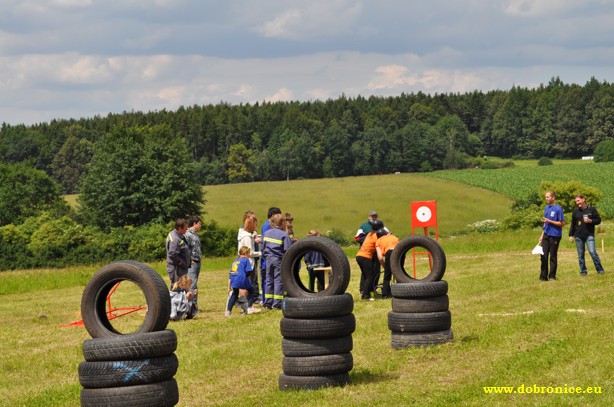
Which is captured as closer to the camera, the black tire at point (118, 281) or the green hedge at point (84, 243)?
the black tire at point (118, 281)

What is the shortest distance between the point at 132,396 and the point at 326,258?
3.33 meters

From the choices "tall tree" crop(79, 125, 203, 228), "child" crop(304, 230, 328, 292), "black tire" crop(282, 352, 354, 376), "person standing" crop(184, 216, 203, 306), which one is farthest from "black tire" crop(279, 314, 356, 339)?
"tall tree" crop(79, 125, 203, 228)

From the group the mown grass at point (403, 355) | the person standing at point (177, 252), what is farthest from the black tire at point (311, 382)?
the person standing at point (177, 252)

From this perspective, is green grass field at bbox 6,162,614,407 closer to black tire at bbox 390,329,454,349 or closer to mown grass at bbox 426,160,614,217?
black tire at bbox 390,329,454,349

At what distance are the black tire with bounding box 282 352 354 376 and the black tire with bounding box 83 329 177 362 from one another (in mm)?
2234

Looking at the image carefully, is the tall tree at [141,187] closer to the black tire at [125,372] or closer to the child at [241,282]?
the child at [241,282]

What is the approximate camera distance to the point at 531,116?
168 metres

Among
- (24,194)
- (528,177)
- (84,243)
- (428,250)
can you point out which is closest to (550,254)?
(428,250)

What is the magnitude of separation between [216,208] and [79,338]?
87.2m

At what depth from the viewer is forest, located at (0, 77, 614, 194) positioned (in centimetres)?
15025

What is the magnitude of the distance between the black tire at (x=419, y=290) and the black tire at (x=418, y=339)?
0.52 meters

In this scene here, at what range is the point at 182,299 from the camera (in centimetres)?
1817

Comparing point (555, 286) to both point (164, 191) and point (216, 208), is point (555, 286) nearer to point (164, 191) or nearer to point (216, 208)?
point (164, 191)

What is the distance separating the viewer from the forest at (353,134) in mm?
150250
